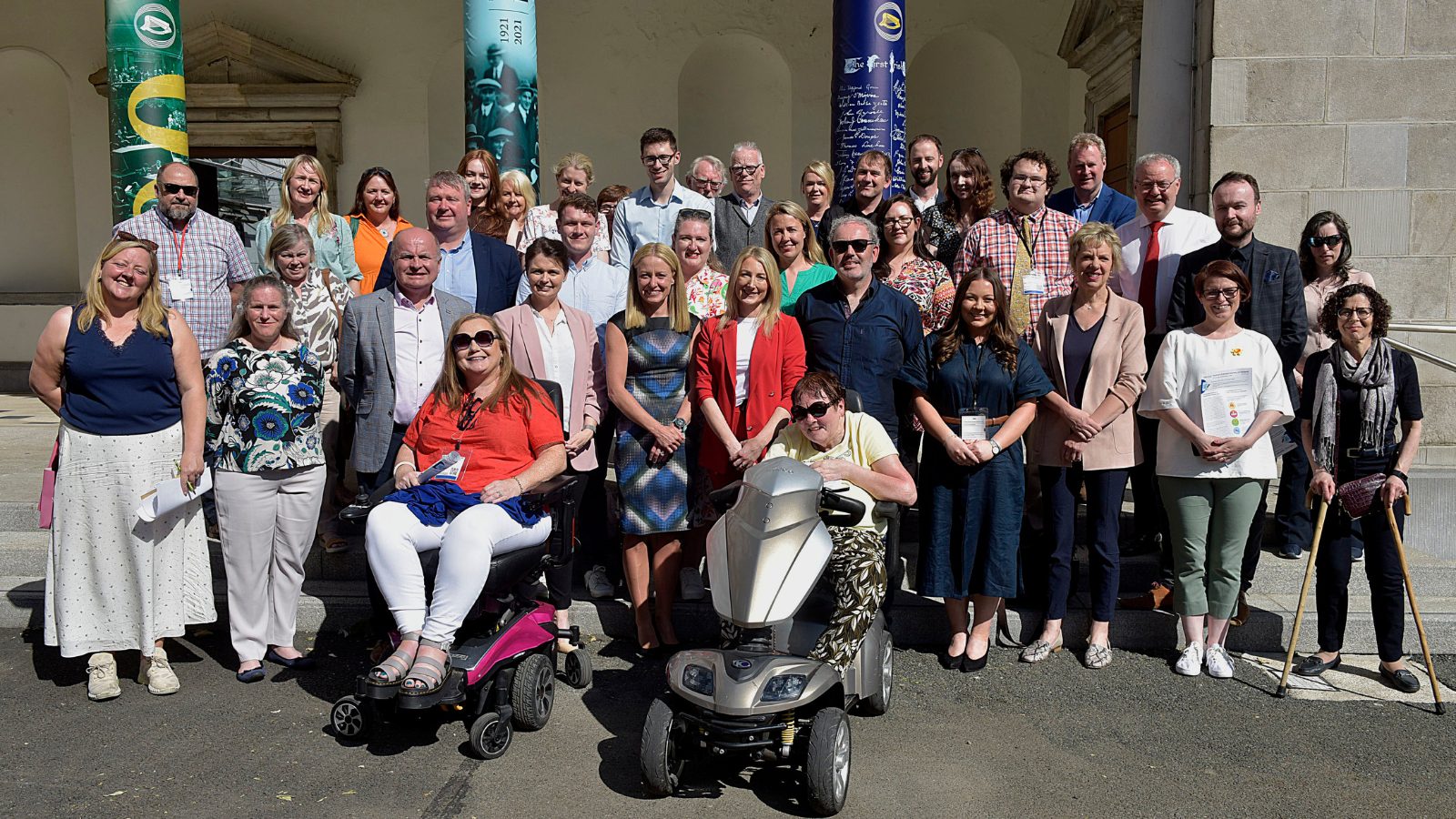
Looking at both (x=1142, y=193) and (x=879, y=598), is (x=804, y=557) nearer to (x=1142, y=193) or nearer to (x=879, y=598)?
(x=879, y=598)

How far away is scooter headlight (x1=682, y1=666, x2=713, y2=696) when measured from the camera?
3.38 m

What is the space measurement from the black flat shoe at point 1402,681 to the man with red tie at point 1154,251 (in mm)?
965

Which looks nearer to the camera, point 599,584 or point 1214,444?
point 1214,444

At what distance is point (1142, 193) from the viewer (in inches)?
210

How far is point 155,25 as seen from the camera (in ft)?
27.4

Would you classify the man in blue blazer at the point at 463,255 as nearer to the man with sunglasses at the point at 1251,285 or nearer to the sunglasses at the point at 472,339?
the sunglasses at the point at 472,339

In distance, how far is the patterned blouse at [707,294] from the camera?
16.8 ft

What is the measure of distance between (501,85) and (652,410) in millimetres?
3680

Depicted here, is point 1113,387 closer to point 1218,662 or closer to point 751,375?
point 1218,662

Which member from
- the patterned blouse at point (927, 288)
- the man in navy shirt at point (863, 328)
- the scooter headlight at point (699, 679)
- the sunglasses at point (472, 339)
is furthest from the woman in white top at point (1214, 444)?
the sunglasses at point (472, 339)

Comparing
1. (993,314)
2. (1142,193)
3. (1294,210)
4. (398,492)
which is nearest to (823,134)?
(1294,210)

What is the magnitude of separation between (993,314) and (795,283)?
1.04m

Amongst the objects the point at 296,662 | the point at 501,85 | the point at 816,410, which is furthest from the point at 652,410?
the point at 501,85

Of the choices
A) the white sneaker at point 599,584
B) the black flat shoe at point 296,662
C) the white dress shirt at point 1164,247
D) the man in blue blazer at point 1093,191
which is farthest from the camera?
the man in blue blazer at point 1093,191
